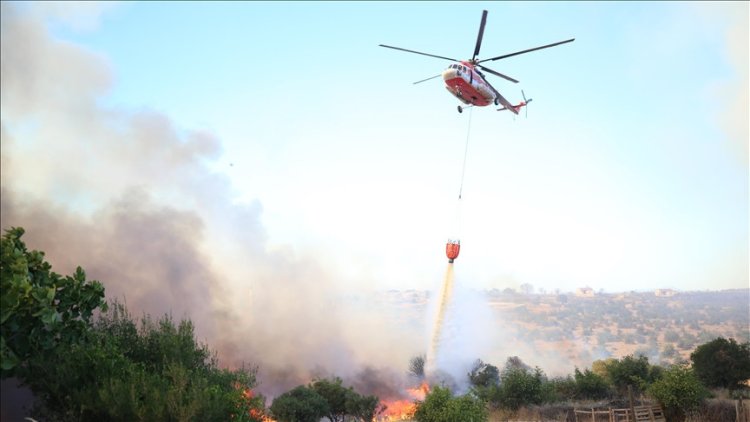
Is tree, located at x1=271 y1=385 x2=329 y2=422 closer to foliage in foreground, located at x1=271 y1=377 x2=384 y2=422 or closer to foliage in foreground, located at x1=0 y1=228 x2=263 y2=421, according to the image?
foliage in foreground, located at x1=271 y1=377 x2=384 y2=422

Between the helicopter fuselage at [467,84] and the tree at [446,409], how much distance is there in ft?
67.7

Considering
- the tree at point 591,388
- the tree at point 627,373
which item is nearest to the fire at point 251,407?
the tree at point 591,388

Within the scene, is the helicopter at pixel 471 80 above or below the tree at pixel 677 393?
above

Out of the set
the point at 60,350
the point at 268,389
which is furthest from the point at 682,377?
the point at 268,389

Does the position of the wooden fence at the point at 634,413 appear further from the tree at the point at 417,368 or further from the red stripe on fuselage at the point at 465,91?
the tree at the point at 417,368

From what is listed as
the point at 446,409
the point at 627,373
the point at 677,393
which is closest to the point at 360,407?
the point at 446,409

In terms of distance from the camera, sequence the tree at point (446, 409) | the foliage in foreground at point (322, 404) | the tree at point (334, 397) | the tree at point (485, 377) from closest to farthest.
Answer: the tree at point (446, 409) → the foliage in foreground at point (322, 404) → the tree at point (334, 397) → the tree at point (485, 377)

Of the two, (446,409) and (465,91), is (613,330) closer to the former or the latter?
(465,91)

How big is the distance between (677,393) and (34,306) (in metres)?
38.5

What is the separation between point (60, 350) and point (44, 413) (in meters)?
2.33

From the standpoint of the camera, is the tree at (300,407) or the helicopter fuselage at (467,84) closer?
the helicopter fuselage at (467,84)

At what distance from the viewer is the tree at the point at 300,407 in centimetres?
4538

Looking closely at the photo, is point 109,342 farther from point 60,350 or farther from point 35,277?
point 35,277

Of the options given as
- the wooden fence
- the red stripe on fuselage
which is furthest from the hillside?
the red stripe on fuselage
